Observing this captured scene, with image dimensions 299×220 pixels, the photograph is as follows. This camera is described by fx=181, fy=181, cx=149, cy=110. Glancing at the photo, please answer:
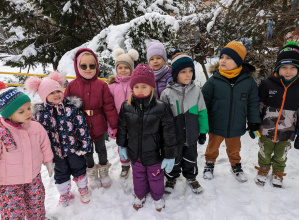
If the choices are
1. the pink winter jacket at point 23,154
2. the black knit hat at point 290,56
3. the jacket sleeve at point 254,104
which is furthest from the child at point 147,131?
the black knit hat at point 290,56

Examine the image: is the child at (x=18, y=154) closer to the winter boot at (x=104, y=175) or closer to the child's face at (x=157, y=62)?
the winter boot at (x=104, y=175)

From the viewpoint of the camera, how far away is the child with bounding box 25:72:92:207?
6.90 ft

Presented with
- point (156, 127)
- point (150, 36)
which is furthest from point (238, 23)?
point (156, 127)

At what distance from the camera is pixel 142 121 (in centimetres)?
210

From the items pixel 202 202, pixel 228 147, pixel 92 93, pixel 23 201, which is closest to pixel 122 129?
pixel 92 93

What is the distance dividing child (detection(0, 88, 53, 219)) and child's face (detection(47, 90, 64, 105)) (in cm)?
25

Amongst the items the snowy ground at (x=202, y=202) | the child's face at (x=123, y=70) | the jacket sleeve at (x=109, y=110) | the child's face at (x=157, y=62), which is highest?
the child's face at (x=157, y=62)

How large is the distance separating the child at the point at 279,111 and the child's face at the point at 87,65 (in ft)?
7.72

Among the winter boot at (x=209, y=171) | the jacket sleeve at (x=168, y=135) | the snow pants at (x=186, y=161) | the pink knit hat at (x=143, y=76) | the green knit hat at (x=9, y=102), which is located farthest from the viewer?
the winter boot at (x=209, y=171)

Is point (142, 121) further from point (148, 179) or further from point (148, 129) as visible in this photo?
point (148, 179)

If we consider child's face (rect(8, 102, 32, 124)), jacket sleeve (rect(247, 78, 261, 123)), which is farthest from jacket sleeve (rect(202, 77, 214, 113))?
child's face (rect(8, 102, 32, 124))

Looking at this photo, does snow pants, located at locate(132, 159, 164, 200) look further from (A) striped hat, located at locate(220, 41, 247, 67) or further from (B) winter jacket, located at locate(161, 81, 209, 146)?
(A) striped hat, located at locate(220, 41, 247, 67)

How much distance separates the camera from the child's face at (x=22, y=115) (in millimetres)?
1808

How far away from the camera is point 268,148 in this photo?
2660 mm
